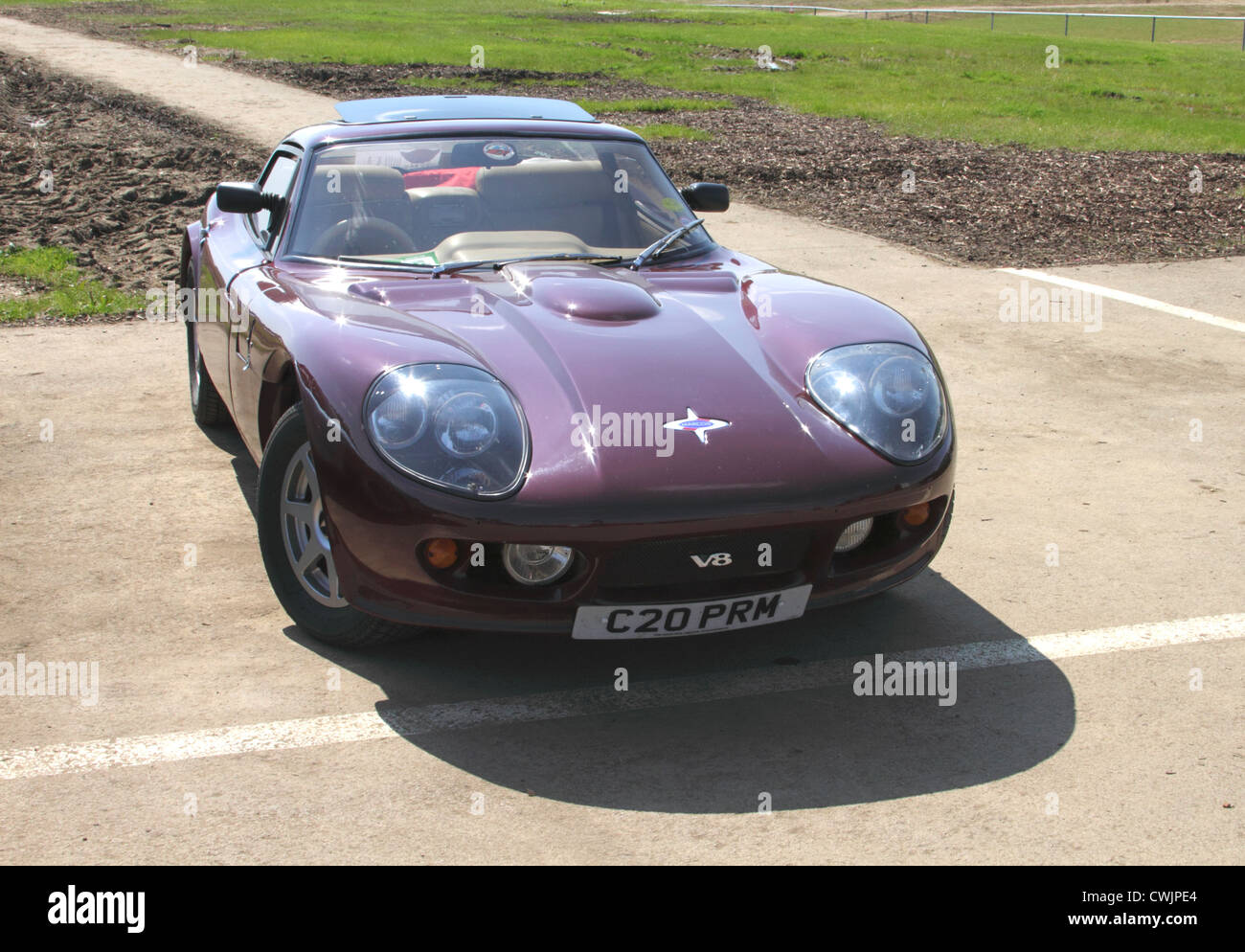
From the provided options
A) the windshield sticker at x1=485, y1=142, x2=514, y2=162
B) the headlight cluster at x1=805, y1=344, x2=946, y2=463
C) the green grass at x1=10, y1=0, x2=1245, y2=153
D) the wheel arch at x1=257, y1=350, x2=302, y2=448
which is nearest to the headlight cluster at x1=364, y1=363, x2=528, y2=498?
the wheel arch at x1=257, y1=350, x2=302, y2=448

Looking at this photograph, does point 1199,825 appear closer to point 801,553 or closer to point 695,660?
point 801,553

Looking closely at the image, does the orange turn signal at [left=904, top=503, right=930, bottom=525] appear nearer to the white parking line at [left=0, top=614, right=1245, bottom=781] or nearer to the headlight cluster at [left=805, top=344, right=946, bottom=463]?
the headlight cluster at [left=805, top=344, right=946, bottom=463]

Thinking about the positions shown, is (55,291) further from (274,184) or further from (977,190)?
(977,190)

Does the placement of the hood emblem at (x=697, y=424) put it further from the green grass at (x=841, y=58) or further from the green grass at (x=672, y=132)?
the green grass at (x=841, y=58)

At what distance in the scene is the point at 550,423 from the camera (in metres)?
3.46

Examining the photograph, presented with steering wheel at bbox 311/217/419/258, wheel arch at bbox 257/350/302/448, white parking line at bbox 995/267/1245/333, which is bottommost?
white parking line at bbox 995/267/1245/333

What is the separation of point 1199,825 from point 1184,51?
37.4 m

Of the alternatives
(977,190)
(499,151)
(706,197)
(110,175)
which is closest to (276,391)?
(499,151)

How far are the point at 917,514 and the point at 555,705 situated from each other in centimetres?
115

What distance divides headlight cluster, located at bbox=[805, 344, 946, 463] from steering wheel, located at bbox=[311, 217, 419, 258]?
5.20 ft

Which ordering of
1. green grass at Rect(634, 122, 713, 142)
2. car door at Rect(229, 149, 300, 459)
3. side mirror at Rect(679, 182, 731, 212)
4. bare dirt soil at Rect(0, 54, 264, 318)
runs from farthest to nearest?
green grass at Rect(634, 122, 713, 142) → bare dirt soil at Rect(0, 54, 264, 318) → side mirror at Rect(679, 182, 731, 212) → car door at Rect(229, 149, 300, 459)

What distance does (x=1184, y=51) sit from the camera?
3562 centimetres

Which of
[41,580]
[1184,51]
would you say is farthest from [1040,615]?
[1184,51]

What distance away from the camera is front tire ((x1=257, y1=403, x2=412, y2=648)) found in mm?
3738
